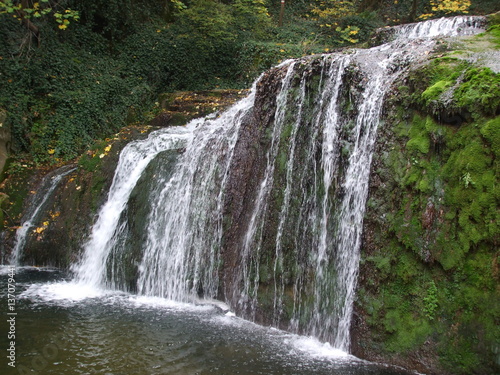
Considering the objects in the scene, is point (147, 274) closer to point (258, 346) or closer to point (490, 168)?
point (258, 346)

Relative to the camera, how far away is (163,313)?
629cm

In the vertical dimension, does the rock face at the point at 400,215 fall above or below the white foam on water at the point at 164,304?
above

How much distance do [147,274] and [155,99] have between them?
28.6 ft

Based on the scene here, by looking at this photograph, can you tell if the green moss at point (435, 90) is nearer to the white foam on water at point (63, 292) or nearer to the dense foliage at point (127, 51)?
the white foam on water at point (63, 292)

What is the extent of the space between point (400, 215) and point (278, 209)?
6.68 ft

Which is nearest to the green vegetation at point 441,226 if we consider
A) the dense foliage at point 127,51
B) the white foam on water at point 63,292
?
the white foam on water at point 63,292

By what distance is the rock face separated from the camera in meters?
4.27

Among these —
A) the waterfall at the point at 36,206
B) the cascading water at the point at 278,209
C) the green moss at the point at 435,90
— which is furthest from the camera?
the waterfall at the point at 36,206

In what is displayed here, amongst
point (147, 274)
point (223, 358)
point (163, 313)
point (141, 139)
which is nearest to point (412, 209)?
point (223, 358)

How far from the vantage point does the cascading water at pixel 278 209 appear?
550 centimetres

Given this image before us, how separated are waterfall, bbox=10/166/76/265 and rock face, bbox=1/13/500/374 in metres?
5.16

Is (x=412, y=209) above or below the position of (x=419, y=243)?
above

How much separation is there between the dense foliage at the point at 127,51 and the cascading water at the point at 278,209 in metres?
4.82

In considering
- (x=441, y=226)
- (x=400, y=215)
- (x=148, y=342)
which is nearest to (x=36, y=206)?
(x=148, y=342)
